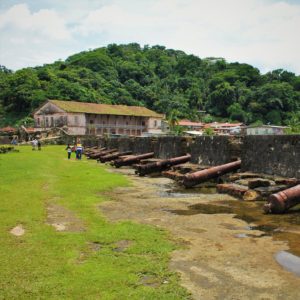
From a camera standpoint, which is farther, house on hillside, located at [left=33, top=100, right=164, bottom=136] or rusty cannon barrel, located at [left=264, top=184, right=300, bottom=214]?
house on hillside, located at [left=33, top=100, right=164, bottom=136]

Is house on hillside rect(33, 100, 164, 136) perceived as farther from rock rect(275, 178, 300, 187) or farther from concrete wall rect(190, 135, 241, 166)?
rock rect(275, 178, 300, 187)

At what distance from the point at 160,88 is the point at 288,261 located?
93218 mm

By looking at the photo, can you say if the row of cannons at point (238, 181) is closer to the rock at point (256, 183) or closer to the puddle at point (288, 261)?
the rock at point (256, 183)

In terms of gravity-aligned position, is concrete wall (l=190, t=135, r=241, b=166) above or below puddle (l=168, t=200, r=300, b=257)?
above

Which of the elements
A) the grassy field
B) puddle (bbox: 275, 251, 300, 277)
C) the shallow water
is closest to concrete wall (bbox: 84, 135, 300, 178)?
the shallow water

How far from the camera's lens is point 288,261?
4.64 meters

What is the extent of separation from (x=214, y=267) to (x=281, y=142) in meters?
7.05

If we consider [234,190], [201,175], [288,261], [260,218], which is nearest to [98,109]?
[201,175]

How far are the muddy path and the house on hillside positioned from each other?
49413mm

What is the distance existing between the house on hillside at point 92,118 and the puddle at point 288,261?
5373cm

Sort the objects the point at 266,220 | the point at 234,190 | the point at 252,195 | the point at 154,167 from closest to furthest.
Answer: the point at 266,220 < the point at 252,195 < the point at 234,190 < the point at 154,167

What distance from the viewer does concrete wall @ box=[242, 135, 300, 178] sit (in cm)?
1023

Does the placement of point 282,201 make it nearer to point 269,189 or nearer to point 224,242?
point 269,189

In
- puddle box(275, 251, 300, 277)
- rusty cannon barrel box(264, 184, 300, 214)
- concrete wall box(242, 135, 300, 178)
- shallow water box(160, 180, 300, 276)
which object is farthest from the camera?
concrete wall box(242, 135, 300, 178)
